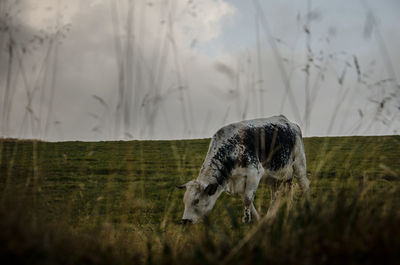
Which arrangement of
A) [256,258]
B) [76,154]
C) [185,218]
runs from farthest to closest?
[76,154], [185,218], [256,258]

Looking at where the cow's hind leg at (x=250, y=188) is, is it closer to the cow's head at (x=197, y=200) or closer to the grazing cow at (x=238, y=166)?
the grazing cow at (x=238, y=166)

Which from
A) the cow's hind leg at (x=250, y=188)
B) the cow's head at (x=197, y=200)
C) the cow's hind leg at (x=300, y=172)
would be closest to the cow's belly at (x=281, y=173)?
the cow's hind leg at (x=300, y=172)

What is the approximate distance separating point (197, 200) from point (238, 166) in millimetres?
1296

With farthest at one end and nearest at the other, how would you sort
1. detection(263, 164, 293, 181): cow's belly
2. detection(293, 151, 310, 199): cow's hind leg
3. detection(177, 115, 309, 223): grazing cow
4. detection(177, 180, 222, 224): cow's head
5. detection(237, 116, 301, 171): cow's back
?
detection(293, 151, 310, 199): cow's hind leg, detection(263, 164, 293, 181): cow's belly, detection(237, 116, 301, 171): cow's back, detection(177, 115, 309, 223): grazing cow, detection(177, 180, 222, 224): cow's head

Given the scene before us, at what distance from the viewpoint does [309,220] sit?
3232mm

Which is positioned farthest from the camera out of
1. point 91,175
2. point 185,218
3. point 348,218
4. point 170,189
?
point 91,175

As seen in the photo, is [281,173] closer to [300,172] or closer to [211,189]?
[300,172]

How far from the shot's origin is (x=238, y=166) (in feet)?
26.9

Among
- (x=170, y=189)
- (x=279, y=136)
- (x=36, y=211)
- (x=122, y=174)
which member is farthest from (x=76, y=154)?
(x=36, y=211)

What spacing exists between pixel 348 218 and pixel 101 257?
168cm

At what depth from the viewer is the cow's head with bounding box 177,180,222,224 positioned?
7.13 meters

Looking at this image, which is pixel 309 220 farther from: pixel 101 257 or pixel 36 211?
pixel 36 211

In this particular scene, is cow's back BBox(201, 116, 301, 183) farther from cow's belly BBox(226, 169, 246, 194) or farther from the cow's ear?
the cow's ear

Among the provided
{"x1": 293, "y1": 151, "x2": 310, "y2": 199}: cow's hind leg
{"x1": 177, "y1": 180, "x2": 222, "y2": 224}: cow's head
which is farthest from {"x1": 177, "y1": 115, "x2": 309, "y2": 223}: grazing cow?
{"x1": 293, "y1": 151, "x2": 310, "y2": 199}: cow's hind leg
